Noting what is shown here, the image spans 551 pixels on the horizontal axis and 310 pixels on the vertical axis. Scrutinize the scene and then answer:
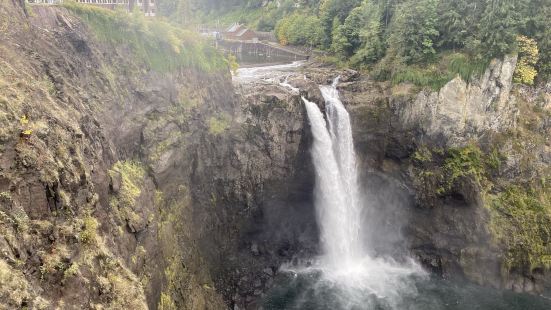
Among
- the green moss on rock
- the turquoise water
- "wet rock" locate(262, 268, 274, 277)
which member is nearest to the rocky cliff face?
"wet rock" locate(262, 268, 274, 277)

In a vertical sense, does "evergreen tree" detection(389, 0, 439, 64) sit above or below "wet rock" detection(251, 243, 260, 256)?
above

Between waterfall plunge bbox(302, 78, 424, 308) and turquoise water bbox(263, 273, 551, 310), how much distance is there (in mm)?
1851

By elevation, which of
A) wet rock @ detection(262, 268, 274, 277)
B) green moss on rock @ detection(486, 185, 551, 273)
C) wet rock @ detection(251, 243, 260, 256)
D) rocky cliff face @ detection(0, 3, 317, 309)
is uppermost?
rocky cliff face @ detection(0, 3, 317, 309)

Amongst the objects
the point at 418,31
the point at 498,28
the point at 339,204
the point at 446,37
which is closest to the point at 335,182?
the point at 339,204

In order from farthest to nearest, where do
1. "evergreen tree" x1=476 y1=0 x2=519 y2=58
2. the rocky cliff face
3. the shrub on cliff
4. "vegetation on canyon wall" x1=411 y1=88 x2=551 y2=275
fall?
the shrub on cliff, "evergreen tree" x1=476 y1=0 x2=519 y2=58, "vegetation on canyon wall" x1=411 y1=88 x2=551 y2=275, the rocky cliff face

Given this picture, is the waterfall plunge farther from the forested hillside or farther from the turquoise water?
the forested hillside

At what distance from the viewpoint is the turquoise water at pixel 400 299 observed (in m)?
28.2

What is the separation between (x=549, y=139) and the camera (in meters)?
34.4

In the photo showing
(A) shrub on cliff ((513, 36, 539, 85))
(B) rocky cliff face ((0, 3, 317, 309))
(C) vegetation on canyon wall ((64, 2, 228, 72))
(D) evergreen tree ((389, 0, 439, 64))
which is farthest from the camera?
(D) evergreen tree ((389, 0, 439, 64))

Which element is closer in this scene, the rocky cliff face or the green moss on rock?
the rocky cliff face

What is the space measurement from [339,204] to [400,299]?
857 cm

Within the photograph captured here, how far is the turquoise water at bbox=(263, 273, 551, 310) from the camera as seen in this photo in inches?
1111

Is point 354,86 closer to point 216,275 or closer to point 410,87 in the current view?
point 410,87

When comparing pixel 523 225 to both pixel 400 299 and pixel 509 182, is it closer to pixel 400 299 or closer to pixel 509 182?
pixel 509 182
